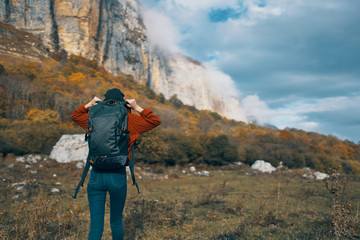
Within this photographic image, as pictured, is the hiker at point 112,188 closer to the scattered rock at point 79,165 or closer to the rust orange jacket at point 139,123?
the rust orange jacket at point 139,123

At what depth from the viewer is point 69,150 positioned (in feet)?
50.1

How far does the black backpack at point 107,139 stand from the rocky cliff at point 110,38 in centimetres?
5497

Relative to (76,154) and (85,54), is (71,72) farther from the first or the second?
(76,154)

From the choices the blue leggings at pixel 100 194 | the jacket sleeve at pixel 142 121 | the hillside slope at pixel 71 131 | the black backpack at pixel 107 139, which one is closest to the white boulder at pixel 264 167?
the hillside slope at pixel 71 131

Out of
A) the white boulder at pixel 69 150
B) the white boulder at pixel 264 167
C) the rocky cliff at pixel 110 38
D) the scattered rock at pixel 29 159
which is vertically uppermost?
the rocky cliff at pixel 110 38

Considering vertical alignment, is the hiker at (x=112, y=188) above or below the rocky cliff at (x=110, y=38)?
below

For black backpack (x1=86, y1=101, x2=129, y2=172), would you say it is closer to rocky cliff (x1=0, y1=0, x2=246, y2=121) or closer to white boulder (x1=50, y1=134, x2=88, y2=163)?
white boulder (x1=50, y1=134, x2=88, y2=163)

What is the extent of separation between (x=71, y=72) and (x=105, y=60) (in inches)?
696

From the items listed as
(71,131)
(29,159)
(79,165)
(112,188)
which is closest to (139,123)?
(112,188)

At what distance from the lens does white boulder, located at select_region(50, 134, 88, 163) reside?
48.8ft

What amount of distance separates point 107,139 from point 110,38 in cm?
6493

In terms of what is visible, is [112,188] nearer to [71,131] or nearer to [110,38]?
[71,131]

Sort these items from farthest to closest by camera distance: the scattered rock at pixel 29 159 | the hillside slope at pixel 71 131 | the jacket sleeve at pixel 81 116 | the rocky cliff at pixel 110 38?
the rocky cliff at pixel 110 38 < the hillside slope at pixel 71 131 < the scattered rock at pixel 29 159 < the jacket sleeve at pixel 81 116

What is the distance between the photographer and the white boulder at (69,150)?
1487 cm
